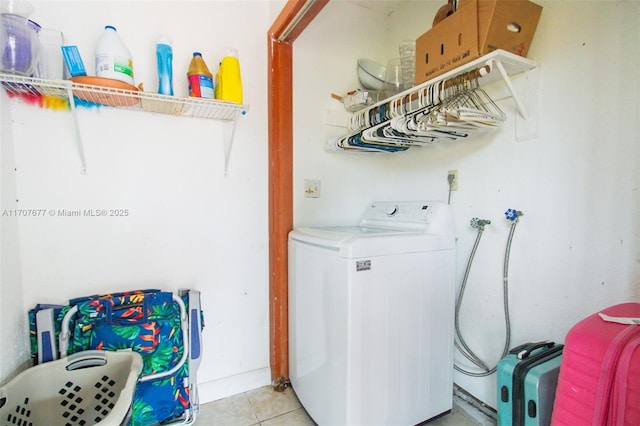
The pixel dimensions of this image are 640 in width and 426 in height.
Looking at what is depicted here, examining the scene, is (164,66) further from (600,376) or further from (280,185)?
(600,376)

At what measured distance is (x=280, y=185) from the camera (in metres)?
1.78

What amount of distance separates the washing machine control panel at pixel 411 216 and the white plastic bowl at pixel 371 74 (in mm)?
823

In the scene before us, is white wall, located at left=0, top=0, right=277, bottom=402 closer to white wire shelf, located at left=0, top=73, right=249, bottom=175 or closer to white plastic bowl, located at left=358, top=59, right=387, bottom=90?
white wire shelf, located at left=0, top=73, right=249, bottom=175

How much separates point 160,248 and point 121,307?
0.35 metres

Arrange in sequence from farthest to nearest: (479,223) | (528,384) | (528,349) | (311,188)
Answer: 1. (311,188)
2. (479,223)
3. (528,349)
4. (528,384)

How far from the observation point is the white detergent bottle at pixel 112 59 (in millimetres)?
1266

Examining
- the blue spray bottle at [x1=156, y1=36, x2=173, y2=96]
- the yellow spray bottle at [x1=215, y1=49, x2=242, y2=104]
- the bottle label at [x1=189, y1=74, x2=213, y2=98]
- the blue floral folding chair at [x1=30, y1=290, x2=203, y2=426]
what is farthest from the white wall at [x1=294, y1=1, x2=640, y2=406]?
the blue floral folding chair at [x1=30, y1=290, x2=203, y2=426]

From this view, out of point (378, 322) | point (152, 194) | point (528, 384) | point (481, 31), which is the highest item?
point (481, 31)

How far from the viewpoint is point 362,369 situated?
125cm

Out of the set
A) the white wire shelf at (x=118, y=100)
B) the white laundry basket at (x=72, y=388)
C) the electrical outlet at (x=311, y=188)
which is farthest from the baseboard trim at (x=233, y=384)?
the white wire shelf at (x=118, y=100)

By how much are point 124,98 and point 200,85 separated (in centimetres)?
35

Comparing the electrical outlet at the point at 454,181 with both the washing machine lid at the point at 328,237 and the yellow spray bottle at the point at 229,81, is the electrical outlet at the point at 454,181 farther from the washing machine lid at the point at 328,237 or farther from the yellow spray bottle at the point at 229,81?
the yellow spray bottle at the point at 229,81

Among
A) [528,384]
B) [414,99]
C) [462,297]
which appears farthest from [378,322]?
[414,99]

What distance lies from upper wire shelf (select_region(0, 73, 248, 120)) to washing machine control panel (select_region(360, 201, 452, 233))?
41.4 inches
